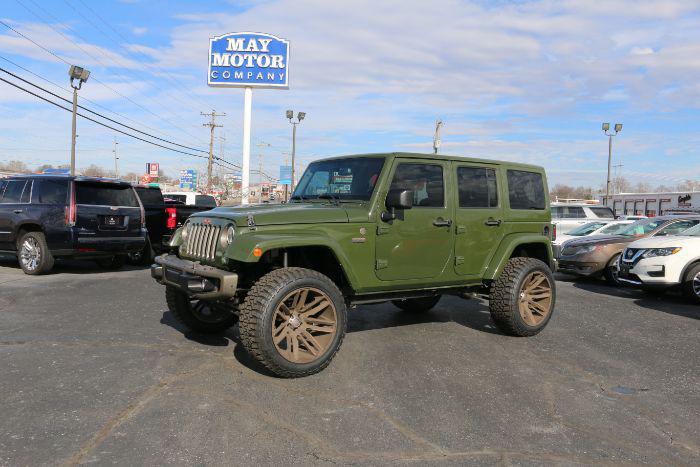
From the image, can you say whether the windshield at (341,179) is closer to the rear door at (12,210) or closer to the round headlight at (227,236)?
the round headlight at (227,236)

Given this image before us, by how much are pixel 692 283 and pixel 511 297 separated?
4826mm

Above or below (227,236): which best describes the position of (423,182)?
above

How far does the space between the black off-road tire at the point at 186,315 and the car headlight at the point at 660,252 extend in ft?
24.0

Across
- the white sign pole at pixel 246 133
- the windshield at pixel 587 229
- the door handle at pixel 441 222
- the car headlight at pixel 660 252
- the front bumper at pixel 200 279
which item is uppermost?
the white sign pole at pixel 246 133

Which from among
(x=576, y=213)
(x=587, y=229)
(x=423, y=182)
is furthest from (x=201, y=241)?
(x=576, y=213)

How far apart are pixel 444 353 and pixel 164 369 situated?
2.71 meters

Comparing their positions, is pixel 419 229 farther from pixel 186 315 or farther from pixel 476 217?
pixel 186 315

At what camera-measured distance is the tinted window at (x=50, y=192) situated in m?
10.1

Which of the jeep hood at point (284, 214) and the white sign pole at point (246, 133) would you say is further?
the white sign pole at point (246, 133)

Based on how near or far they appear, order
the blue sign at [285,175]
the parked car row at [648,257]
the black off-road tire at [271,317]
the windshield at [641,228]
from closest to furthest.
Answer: the black off-road tire at [271,317]
the parked car row at [648,257]
the windshield at [641,228]
the blue sign at [285,175]

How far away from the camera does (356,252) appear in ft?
16.8

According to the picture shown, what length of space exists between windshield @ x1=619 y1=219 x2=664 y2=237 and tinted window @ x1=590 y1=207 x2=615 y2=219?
6.47m

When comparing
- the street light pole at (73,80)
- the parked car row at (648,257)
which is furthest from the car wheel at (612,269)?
the street light pole at (73,80)

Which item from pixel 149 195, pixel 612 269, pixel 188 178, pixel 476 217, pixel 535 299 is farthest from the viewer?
pixel 188 178
